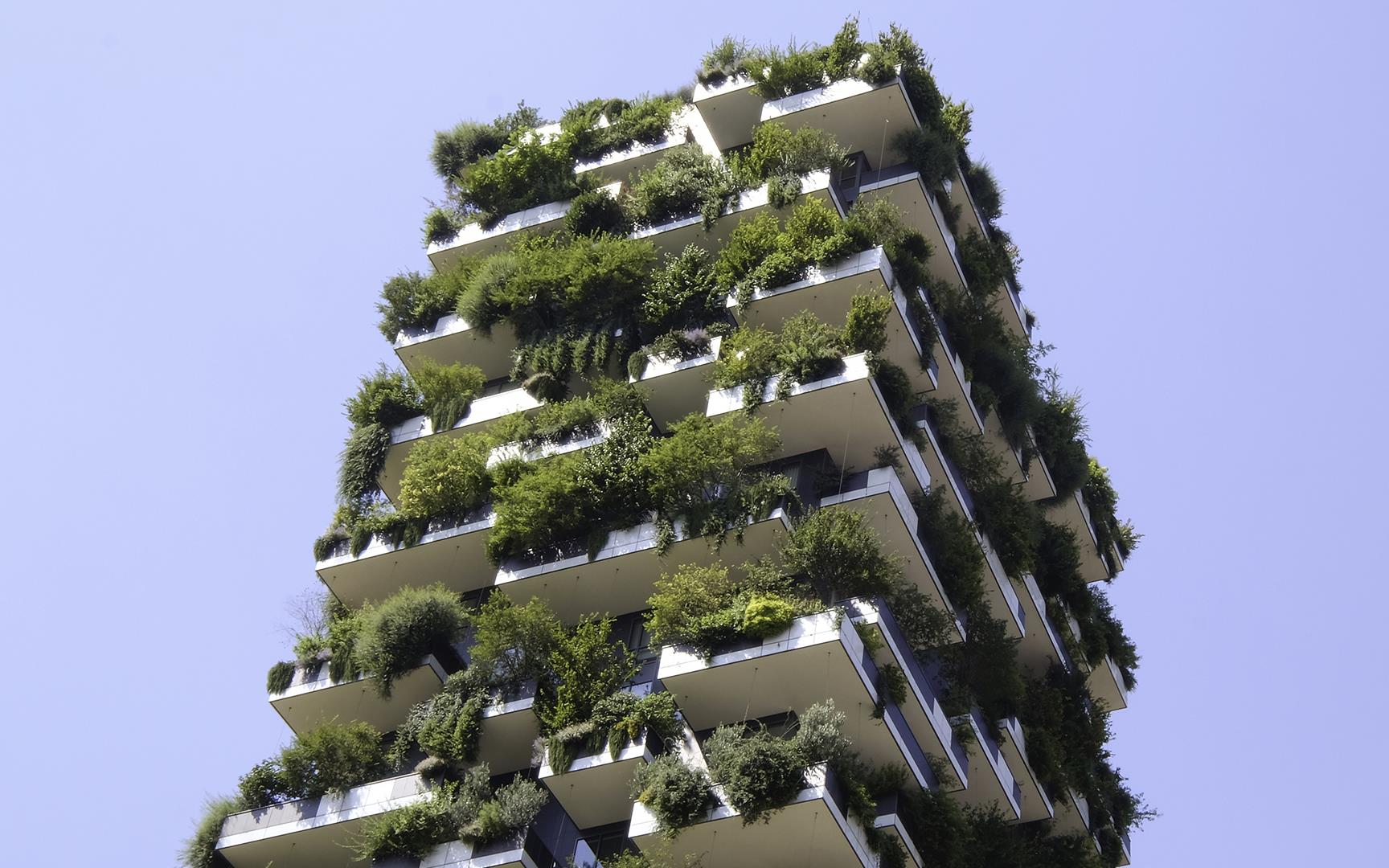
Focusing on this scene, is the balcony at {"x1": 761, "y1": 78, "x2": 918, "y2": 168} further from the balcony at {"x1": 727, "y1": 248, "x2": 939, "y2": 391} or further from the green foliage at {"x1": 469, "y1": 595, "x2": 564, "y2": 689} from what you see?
the green foliage at {"x1": 469, "y1": 595, "x2": 564, "y2": 689}

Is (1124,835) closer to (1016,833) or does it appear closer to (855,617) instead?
(1016,833)

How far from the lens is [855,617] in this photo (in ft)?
93.9

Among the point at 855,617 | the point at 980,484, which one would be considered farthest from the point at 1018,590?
the point at 855,617

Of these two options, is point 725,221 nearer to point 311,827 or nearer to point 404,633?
point 404,633

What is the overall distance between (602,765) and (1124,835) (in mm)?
14667

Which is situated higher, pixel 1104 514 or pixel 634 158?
pixel 634 158

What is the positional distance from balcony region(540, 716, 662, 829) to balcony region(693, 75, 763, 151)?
17.5 meters

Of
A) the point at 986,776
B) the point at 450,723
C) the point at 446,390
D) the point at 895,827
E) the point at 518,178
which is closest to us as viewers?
the point at 895,827

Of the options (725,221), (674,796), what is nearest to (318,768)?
(674,796)

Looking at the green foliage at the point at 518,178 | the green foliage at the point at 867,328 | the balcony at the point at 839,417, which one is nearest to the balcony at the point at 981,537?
the balcony at the point at 839,417

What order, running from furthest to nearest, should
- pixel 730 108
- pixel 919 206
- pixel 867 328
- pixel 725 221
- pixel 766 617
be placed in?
pixel 730 108
pixel 919 206
pixel 725 221
pixel 867 328
pixel 766 617

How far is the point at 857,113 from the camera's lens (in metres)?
37.6

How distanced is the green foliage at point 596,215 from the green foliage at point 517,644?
10960 mm

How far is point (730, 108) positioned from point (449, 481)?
1208cm
